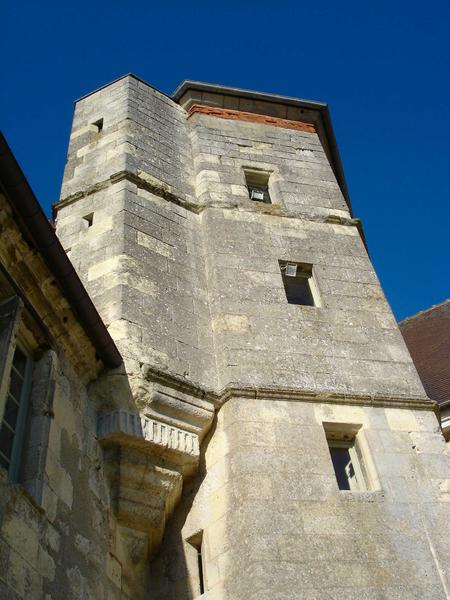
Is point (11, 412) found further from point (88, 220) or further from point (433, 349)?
point (433, 349)

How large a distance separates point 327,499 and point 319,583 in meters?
0.73

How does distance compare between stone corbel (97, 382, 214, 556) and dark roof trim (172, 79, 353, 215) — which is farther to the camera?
dark roof trim (172, 79, 353, 215)

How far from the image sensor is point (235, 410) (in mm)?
5977

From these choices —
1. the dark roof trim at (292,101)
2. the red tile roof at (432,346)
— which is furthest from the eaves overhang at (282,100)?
the red tile roof at (432,346)

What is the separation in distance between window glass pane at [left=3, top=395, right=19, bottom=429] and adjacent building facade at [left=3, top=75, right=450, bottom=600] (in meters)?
0.32

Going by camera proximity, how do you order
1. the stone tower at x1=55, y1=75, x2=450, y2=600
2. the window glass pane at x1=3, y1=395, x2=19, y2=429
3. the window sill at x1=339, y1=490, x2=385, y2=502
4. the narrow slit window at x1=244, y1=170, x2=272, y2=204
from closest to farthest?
1. the window glass pane at x1=3, y1=395, x2=19, y2=429
2. the stone tower at x1=55, y1=75, x2=450, y2=600
3. the window sill at x1=339, y1=490, x2=385, y2=502
4. the narrow slit window at x1=244, y1=170, x2=272, y2=204

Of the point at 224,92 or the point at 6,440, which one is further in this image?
the point at 224,92

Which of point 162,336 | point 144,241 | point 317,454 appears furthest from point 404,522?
point 144,241

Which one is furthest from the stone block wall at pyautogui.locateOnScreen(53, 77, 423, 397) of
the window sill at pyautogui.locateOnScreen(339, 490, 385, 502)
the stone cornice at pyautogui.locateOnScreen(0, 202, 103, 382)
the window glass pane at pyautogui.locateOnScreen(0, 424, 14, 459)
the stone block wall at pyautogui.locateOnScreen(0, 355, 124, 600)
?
the window glass pane at pyautogui.locateOnScreen(0, 424, 14, 459)

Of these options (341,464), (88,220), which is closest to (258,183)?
(88,220)

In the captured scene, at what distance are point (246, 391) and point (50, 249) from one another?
2.15 m

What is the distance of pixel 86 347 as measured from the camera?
550cm

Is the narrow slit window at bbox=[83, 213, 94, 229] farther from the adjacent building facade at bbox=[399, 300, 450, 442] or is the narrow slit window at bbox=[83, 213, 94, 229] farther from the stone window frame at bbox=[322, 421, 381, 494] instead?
the adjacent building facade at bbox=[399, 300, 450, 442]

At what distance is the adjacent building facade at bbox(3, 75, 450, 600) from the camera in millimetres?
5039
